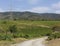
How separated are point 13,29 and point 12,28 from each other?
2.09 ft

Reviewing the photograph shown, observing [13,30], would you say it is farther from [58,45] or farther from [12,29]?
[58,45]

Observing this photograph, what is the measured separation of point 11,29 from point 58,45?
53.6 meters

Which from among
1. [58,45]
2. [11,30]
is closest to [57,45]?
[58,45]

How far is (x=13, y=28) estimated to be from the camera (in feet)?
302

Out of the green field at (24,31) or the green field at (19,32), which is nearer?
the green field at (19,32)

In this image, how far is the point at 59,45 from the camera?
39.4 m

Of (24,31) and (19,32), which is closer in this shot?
(19,32)

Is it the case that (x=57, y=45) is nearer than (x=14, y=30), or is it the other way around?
(x=57, y=45)

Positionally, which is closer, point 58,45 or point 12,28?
point 58,45

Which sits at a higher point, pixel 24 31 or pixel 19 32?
pixel 19 32

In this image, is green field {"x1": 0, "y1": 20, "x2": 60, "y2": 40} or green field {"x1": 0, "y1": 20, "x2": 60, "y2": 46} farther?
green field {"x1": 0, "y1": 20, "x2": 60, "y2": 40}

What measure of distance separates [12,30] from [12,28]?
0.86 m

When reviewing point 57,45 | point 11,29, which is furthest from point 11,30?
point 57,45

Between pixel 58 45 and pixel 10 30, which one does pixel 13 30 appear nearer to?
pixel 10 30
